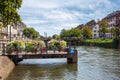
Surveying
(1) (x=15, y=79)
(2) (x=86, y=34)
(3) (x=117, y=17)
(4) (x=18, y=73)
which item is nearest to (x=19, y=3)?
(4) (x=18, y=73)

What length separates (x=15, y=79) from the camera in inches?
1022

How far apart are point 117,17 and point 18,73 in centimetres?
12608

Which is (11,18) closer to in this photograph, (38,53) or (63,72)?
(38,53)

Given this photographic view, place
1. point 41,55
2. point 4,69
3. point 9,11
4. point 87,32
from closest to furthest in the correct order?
point 4,69
point 9,11
point 41,55
point 87,32

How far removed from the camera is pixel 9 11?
111ft

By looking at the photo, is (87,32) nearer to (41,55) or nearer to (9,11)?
(41,55)

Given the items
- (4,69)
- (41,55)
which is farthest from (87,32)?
(4,69)

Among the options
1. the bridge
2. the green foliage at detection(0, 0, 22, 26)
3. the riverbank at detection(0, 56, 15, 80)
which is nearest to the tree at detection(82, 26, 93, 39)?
the bridge

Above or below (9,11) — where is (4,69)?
below

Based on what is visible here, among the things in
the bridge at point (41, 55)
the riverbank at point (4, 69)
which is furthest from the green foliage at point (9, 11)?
the riverbank at point (4, 69)

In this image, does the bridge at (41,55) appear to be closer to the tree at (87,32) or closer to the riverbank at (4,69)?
the riverbank at (4,69)

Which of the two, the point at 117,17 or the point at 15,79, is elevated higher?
the point at 117,17

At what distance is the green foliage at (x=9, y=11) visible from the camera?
110 ft

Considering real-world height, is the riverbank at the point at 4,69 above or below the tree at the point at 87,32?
below
